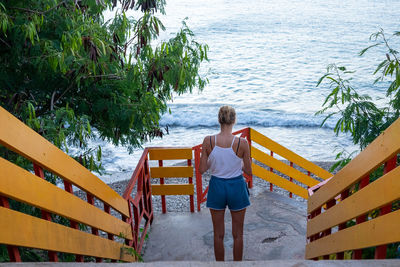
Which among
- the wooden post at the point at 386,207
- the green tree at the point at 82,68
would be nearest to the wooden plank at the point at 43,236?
the green tree at the point at 82,68

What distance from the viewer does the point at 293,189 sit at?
8.68 m

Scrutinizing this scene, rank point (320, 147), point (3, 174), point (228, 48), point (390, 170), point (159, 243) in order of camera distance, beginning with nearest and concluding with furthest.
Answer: point (3, 174), point (390, 170), point (159, 243), point (320, 147), point (228, 48)

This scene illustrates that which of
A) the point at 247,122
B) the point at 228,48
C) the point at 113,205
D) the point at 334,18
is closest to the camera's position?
the point at 113,205

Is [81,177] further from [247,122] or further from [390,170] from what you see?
[247,122]

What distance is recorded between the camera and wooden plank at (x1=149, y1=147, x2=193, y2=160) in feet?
19.8

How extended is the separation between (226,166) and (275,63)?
1284 inches

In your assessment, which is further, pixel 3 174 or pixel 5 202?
pixel 5 202

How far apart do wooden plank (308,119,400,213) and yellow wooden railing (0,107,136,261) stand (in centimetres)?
168

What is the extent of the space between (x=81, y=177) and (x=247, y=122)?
22.4 metres

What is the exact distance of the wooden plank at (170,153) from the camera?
6.03 m

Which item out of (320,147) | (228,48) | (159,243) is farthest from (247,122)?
(159,243)

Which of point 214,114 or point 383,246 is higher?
point 383,246

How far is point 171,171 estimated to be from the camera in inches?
246

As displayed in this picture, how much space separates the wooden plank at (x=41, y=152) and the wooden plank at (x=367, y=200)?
1675 mm
